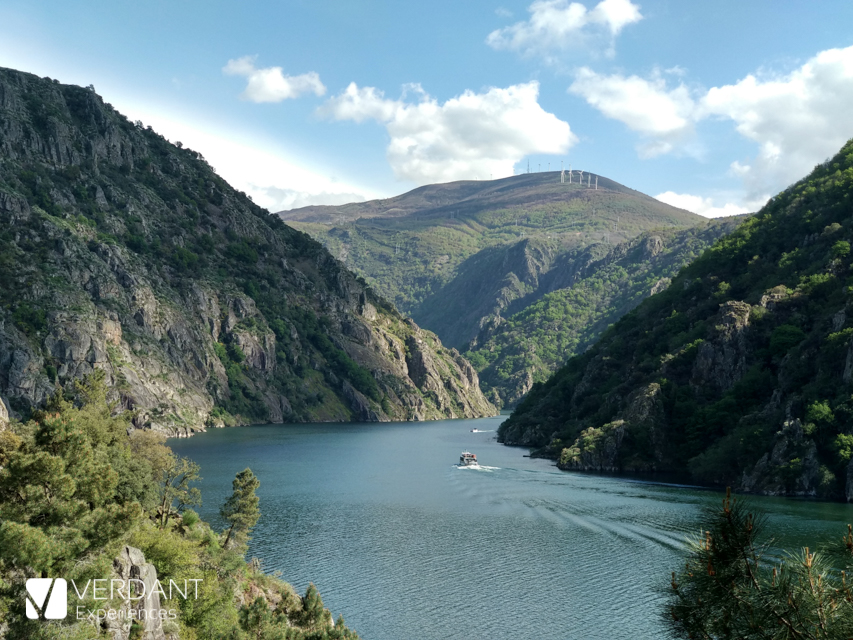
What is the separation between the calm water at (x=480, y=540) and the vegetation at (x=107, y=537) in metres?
7.96

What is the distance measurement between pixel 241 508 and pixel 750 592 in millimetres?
54017

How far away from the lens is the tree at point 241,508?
64000mm

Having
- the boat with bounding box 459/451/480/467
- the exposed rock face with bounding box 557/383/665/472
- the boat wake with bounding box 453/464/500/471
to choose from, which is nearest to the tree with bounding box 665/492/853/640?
the boat wake with bounding box 453/464/500/471

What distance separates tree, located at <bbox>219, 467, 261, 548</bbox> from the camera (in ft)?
210

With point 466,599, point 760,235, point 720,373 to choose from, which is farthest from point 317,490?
point 760,235

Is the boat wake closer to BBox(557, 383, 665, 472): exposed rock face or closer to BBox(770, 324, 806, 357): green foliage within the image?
BBox(557, 383, 665, 472): exposed rock face

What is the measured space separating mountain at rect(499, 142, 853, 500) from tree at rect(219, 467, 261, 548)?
245 ft

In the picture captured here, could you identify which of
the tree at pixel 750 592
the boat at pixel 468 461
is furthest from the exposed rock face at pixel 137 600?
the boat at pixel 468 461

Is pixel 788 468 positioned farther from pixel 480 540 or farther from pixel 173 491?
pixel 173 491

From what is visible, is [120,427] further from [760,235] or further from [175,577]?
[760,235]

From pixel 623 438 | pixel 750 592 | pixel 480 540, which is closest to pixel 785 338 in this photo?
pixel 623 438

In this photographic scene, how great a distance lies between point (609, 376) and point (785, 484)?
6068 cm

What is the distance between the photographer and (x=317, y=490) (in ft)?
369

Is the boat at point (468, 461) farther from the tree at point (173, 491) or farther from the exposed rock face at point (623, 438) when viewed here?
the tree at point (173, 491)
